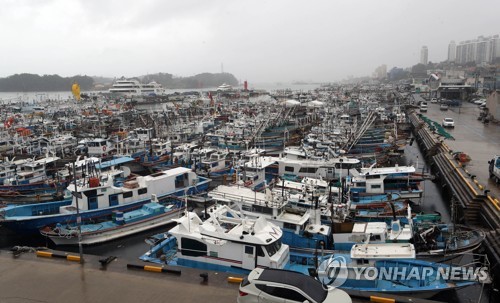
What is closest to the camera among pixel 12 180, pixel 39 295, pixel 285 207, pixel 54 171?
pixel 39 295

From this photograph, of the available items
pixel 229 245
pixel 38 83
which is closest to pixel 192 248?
pixel 229 245

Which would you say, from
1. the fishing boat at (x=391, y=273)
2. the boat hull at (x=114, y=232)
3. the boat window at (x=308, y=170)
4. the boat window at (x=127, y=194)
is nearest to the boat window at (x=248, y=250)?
the fishing boat at (x=391, y=273)

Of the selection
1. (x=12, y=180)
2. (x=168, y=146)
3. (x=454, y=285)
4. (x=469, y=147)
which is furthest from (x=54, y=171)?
(x=469, y=147)

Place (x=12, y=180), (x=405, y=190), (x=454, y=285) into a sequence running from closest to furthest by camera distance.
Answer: (x=454, y=285) < (x=405, y=190) < (x=12, y=180)

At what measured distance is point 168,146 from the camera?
31.1m

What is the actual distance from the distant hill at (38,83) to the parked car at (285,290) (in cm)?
17429

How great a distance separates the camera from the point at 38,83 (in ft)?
526

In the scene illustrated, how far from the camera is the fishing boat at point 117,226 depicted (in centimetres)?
1606

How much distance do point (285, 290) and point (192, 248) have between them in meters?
5.91

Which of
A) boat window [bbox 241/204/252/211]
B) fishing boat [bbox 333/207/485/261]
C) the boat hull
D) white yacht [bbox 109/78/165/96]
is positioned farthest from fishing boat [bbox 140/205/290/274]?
white yacht [bbox 109/78/165/96]

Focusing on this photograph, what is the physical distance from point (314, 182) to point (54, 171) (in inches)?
702

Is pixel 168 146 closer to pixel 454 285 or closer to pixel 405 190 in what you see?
pixel 405 190

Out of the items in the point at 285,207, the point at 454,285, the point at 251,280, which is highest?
the point at 251,280

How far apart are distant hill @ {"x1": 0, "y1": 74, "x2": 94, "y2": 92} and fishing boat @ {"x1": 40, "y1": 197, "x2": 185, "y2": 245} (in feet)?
533
